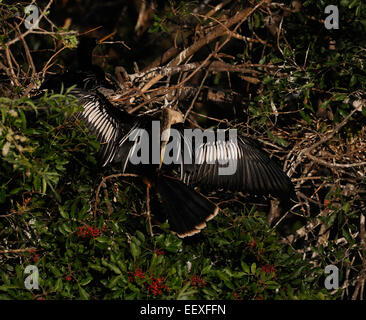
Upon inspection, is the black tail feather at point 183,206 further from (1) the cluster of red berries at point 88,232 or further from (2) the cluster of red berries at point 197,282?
(1) the cluster of red berries at point 88,232

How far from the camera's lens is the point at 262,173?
9.51ft

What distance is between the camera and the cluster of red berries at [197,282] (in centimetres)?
216

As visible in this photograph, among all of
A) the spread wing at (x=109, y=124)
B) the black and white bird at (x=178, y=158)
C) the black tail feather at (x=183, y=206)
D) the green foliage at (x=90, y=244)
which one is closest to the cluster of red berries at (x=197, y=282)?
the green foliage at (x=90, y=244)

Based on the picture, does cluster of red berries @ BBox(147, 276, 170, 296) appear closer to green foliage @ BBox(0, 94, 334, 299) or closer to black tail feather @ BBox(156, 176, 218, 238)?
green foliage @ BBox(0, 94, 334, 299)

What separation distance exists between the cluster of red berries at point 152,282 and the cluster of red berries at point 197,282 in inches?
6.1

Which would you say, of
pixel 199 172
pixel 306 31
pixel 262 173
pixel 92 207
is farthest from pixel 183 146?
pixel 306 31

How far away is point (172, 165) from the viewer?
292 cm

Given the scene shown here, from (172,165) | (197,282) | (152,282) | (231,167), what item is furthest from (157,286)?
(231,167)

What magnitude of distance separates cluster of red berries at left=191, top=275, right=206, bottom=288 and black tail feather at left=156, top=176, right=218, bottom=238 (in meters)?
0.33

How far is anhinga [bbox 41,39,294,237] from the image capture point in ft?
9.16

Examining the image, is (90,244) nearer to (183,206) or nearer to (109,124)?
(183,206)

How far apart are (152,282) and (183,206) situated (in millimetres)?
680
